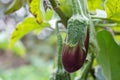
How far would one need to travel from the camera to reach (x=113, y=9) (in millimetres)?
811

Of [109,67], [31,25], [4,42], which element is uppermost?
[4,42]

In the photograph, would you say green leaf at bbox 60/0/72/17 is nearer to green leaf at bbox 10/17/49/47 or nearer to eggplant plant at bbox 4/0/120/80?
eggplant plant at bbox 4/0/120/80

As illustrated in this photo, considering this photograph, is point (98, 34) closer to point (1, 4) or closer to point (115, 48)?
point (115, 48)

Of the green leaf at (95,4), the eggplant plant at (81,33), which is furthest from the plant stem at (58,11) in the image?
the green leaf at (95,4)

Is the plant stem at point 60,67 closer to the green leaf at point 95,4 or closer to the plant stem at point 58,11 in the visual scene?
the plant stem at point 58,11

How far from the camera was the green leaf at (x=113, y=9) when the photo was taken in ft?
2.62

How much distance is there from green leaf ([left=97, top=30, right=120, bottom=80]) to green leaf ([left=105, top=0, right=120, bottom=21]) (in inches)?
1.4

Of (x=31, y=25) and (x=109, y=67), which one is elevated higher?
(x=31, y=25)

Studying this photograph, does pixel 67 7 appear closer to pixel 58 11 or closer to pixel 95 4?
pixel 58 11

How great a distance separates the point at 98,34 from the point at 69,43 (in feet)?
0.38

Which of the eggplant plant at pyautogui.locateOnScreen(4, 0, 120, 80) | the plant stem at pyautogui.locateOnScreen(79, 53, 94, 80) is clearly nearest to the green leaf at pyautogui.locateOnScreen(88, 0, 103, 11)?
the eggplant plant at pyautogui.locateOnScreen(4, 0, 120, 80)

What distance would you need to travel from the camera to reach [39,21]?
81cm

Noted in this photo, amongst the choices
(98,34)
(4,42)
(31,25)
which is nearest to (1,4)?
(31,25)

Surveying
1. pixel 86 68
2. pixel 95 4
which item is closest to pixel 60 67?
pixel 86 68
